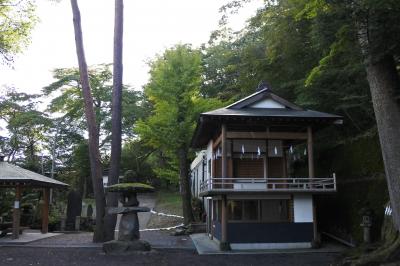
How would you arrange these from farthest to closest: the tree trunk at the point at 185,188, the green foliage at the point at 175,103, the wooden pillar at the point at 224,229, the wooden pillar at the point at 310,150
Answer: the tree trunk at the point at 185,188 → the green foliage at the point at 175,103 → the wooden pillar at the point at 310,150 → the wooden pillar at the point at 224,229

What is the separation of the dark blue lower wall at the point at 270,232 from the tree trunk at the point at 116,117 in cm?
512

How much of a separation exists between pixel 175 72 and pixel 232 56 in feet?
17.3

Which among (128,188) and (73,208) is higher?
(128,188)

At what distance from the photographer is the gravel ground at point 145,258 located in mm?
11805

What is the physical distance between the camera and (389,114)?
376 inches

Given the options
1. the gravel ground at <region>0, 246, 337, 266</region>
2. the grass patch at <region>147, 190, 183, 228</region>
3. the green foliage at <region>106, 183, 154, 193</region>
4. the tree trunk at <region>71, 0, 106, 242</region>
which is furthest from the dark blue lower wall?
the grass patch at <region>147, 190, 183, 228</region>

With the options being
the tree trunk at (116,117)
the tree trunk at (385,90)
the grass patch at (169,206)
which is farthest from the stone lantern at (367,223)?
the grass patch at (169,206)

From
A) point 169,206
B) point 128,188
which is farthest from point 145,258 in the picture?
point 169,206

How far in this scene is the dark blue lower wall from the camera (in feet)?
50.9

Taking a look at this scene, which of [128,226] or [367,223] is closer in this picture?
[367,223]

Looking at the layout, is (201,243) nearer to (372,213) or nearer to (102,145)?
(372,213)

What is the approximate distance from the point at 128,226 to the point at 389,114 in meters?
9.44

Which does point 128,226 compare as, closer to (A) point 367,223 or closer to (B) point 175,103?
(A) point 367,223

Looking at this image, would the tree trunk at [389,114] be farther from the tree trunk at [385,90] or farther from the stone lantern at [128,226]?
the stone lantern at [128,226]
